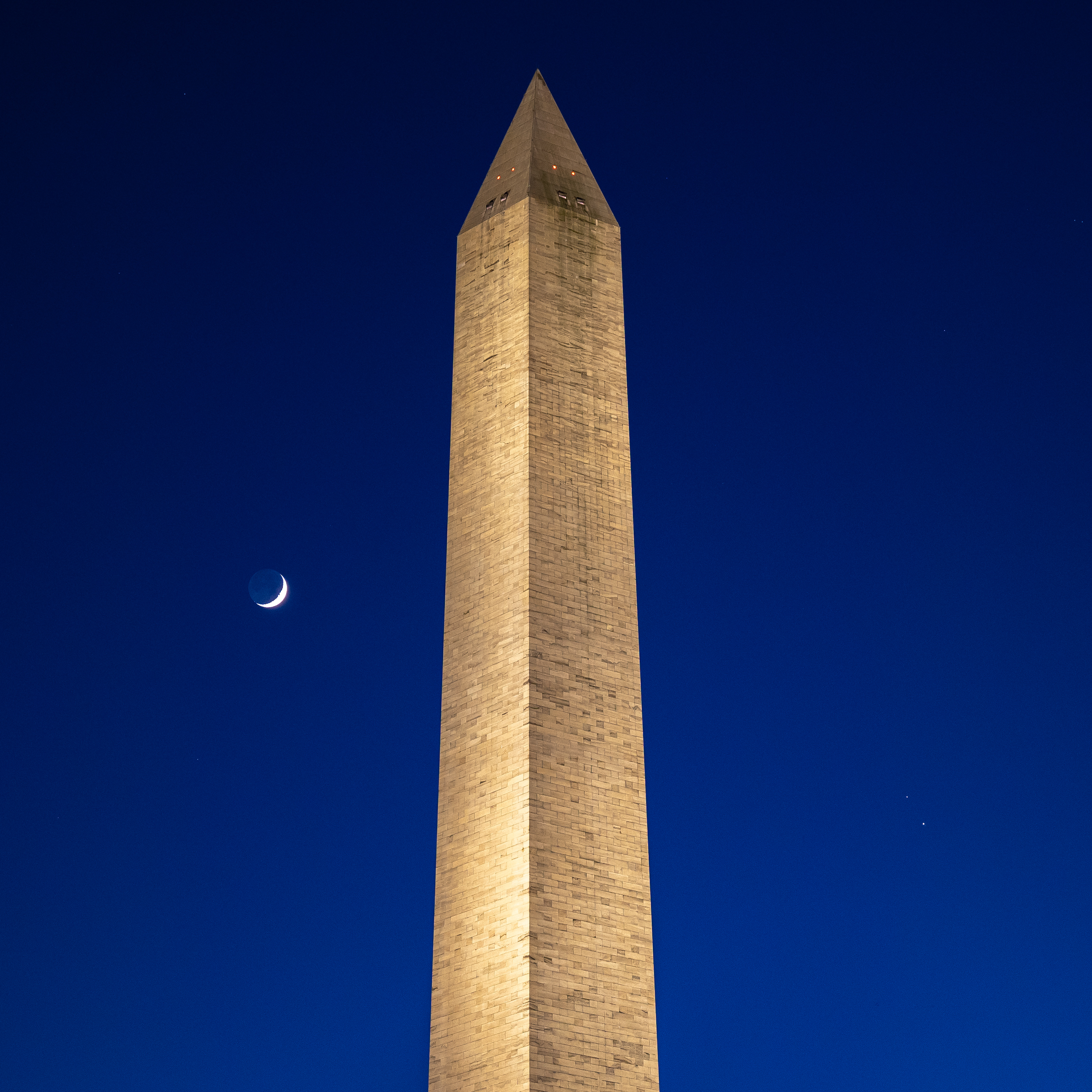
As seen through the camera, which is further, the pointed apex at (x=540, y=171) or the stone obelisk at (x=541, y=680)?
the pointed apex at (x=540, y=171)

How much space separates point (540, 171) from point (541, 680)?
7622 mm

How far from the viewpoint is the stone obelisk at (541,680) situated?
1720 centimetres

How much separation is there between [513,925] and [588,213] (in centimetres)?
985

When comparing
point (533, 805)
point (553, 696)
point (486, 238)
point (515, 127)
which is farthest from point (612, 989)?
point (515, 127)

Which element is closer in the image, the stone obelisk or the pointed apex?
the stone obelisk

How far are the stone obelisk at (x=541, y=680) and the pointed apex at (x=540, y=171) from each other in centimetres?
5

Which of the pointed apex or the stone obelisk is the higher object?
the pointed apex

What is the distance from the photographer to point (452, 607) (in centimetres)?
1995

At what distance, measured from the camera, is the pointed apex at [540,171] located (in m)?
22.1

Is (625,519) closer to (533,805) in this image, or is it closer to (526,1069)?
(533,805)

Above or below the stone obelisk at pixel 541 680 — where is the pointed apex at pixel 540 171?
above

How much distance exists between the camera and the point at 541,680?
60.1 feet

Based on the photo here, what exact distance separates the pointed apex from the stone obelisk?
5 cm

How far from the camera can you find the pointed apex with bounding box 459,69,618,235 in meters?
22.1
